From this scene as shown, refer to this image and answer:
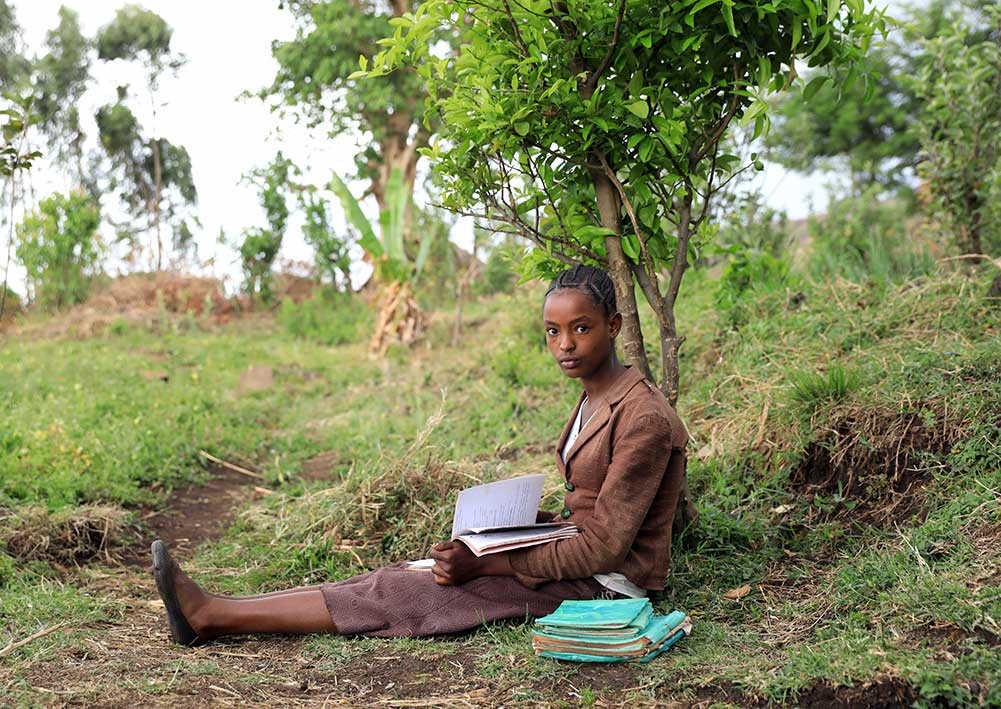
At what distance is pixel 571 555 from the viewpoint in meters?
3.21

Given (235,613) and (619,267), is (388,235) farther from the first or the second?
(235,613)

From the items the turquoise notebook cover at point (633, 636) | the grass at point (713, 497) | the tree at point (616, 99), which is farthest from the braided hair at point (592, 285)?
the grass at point (713, 497)

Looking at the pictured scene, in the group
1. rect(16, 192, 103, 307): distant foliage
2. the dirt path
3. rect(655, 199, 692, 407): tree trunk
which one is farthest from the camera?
rect(16, 192, 103, 307): distant foliage

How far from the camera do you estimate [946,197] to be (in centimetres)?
695

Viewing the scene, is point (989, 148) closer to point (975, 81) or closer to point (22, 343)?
point (975, 81)

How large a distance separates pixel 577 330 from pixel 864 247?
6.37 meters

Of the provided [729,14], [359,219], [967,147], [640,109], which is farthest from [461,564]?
[359,219]

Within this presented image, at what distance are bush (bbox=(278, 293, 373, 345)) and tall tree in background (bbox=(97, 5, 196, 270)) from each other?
11.0 feet

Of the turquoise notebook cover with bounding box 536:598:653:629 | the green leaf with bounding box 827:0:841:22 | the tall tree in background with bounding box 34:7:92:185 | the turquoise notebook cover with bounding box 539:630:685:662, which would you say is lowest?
the turquoise notebook cover with bounding box 539:630:685:662

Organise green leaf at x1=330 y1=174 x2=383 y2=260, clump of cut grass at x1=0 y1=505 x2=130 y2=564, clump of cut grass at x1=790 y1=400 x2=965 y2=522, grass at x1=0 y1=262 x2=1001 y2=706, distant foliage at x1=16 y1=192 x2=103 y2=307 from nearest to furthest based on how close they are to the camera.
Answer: grass at x1=0 y1=262 x2=1001 y2=706
clump of cut grass at x1=790 y1=400 x2=965 y2=522
clump of cut grass at x1=0 y1=505 x2=130 y2=564
green leaf at x1=330 y1=174 x2=383 y2=260
distant foliage at x1=16 y1=192 x2=103 y2=307

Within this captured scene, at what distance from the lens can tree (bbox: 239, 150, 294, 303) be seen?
1586 centimetres

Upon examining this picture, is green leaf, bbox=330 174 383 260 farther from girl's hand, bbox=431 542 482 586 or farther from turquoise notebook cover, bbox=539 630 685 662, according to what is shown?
turquoise notebook cover, bbox=539 630 685 662

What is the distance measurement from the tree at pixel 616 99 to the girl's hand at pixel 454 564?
1.19 m

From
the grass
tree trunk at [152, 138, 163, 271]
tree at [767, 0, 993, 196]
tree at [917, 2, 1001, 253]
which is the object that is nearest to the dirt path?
the grass
